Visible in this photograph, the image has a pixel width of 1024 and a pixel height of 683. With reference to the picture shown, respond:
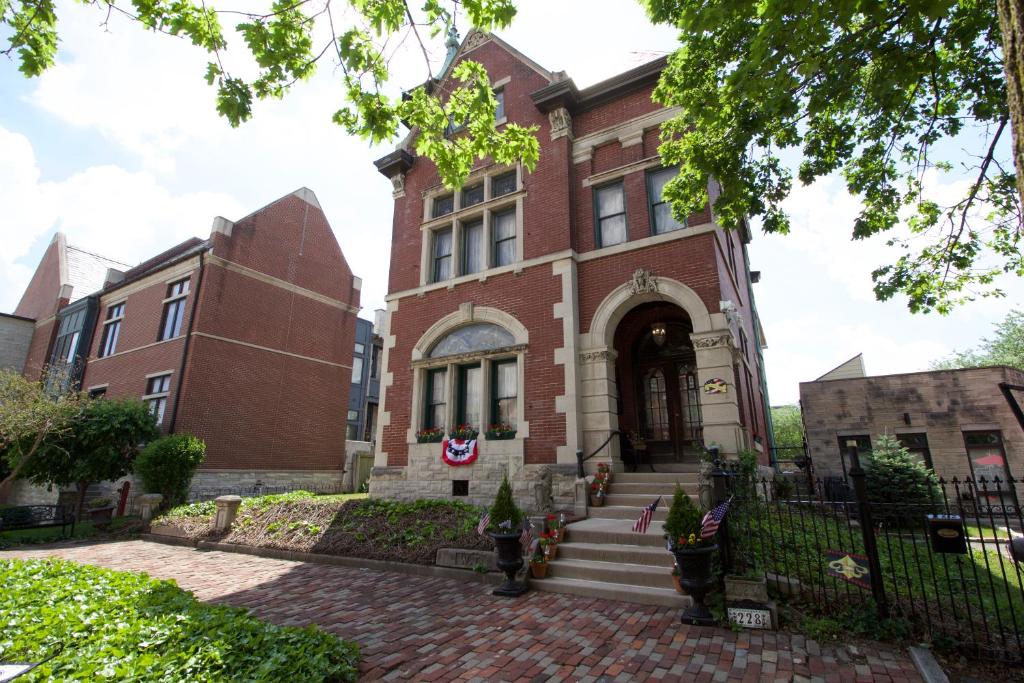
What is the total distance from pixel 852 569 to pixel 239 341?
22.2 meters

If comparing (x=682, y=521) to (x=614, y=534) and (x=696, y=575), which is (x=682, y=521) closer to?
(x=696, y=575)

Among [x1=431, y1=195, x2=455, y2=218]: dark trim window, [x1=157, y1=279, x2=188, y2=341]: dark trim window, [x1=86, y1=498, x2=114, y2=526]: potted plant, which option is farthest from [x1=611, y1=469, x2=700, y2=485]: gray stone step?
[x1=157, y1=279, x2=188, y2=341]: dark trim window

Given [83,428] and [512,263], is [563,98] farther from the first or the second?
[83,428]

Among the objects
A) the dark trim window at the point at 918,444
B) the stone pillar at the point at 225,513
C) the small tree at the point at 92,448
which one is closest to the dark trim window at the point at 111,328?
the small tree at the point at 92,448

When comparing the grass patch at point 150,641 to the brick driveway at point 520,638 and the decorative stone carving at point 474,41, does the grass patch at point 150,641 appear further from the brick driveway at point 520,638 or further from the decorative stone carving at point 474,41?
the decorative stone carving at point 474,41

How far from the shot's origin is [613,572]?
6789 mm

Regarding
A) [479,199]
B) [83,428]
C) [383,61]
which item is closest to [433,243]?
[479,199]

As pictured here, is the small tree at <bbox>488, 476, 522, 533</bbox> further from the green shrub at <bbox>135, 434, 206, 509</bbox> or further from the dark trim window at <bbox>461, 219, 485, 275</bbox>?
the green shrub at <bbox>135, 434, 206, 509</bbox>

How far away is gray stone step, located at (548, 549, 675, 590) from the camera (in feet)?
21.4

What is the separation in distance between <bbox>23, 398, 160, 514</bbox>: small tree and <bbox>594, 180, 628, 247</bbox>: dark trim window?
16900 mm

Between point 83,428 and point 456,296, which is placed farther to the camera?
point 83,428

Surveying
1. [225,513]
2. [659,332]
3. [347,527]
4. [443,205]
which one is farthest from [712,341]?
Result: [225,513]

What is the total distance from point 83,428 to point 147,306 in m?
8.46

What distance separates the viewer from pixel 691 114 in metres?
7.46
